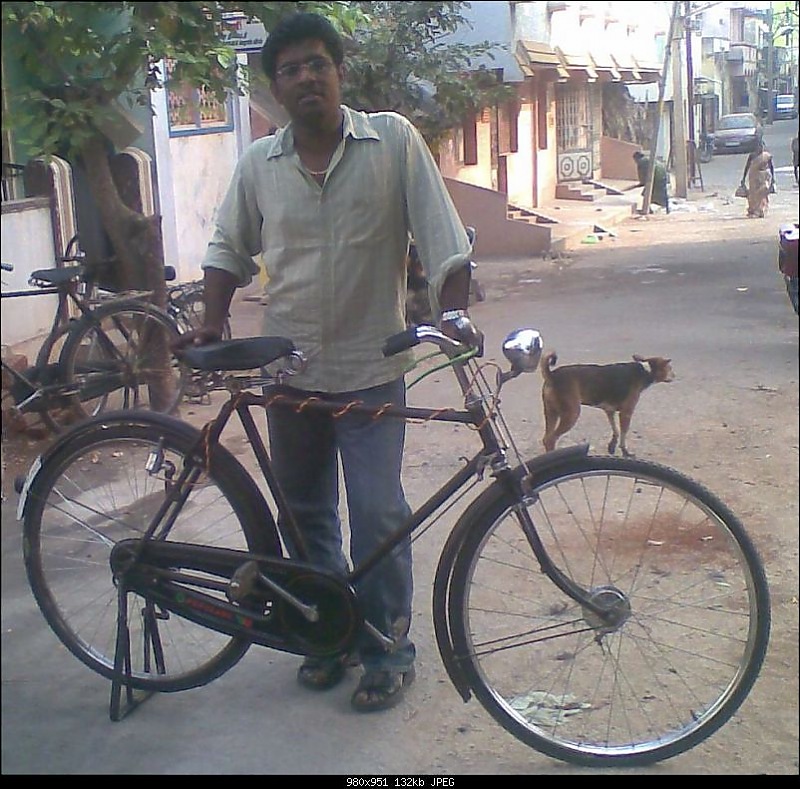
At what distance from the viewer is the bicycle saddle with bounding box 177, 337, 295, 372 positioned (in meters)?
2.21

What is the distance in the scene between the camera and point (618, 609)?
2.28 metres

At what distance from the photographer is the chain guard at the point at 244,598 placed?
2.31 meters

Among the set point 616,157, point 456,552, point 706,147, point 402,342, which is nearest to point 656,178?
point 616,157

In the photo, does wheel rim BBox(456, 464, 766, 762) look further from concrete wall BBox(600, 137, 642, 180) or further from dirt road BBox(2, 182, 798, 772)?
concrete wall BBox(600, 137, 642, 180)

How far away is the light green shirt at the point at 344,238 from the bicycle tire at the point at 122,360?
0.49 meters

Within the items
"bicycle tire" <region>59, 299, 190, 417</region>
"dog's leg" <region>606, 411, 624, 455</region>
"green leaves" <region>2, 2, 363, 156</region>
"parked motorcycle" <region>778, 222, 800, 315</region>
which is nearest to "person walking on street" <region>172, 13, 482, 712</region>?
"green leaves" <region>2, 2, 363, 156</region>

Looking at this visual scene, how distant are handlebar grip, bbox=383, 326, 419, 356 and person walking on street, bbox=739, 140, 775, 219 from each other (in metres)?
0.87

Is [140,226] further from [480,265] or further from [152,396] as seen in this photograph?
[480,265]

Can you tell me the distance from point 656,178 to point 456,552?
1138 millimetres

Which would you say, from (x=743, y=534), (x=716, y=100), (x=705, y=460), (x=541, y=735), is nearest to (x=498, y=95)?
(x=716, y=100)

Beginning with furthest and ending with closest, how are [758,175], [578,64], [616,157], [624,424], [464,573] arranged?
[624,424] < [616,157] < [578,64] < [758,175] < [464,573]

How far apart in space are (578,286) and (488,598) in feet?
5.31

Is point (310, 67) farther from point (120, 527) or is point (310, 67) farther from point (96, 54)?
point (120, 527)

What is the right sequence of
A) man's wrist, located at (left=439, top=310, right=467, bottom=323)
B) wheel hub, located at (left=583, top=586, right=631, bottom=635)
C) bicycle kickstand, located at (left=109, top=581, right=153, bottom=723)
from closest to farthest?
man's wrist, located at (left=439, top=310, right=467, bottom=323), wheel hub, located at (left=583, top=586, right=631, bottom=635), bicycle kickstand, located at (left=109, top=581, right=153, bottom=723)
